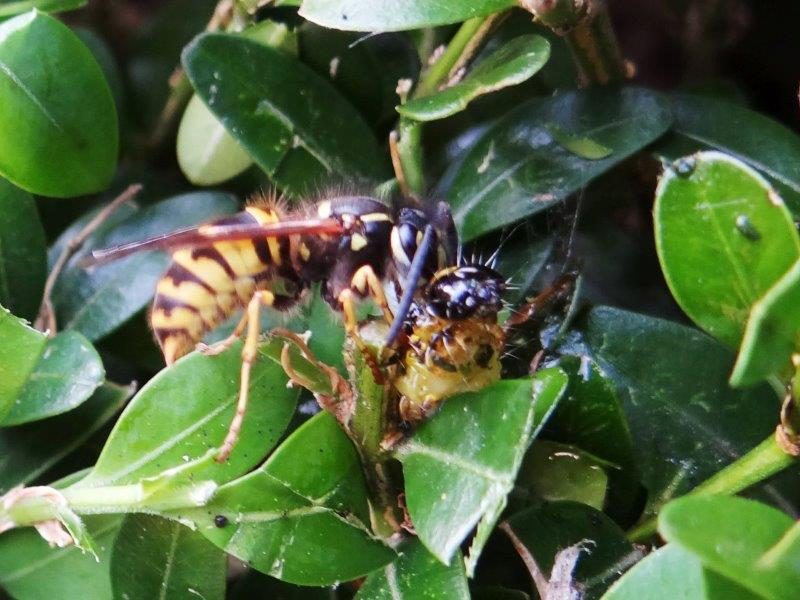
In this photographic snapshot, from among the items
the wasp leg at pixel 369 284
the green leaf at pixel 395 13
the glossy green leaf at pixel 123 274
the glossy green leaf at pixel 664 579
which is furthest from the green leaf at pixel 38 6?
the glossy green leaf at pixel 664 579

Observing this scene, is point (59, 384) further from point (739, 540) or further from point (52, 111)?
point (739, 540)

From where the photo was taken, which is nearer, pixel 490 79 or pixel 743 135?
pixel 490 79

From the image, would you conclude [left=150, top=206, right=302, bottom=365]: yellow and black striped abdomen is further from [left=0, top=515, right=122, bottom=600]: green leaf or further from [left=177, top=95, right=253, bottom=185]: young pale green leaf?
[left=0, top=515, right=122, bottom=600]: green leaf

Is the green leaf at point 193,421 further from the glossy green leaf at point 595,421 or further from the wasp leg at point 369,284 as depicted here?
the glossy green leaf at point 595,421

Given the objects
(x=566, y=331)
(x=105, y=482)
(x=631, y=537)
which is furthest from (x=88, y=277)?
(x=631, y=537)

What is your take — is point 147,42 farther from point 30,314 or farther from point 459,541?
point 459,541

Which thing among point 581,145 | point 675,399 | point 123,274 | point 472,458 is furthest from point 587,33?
point 123,274

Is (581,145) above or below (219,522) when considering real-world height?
above
